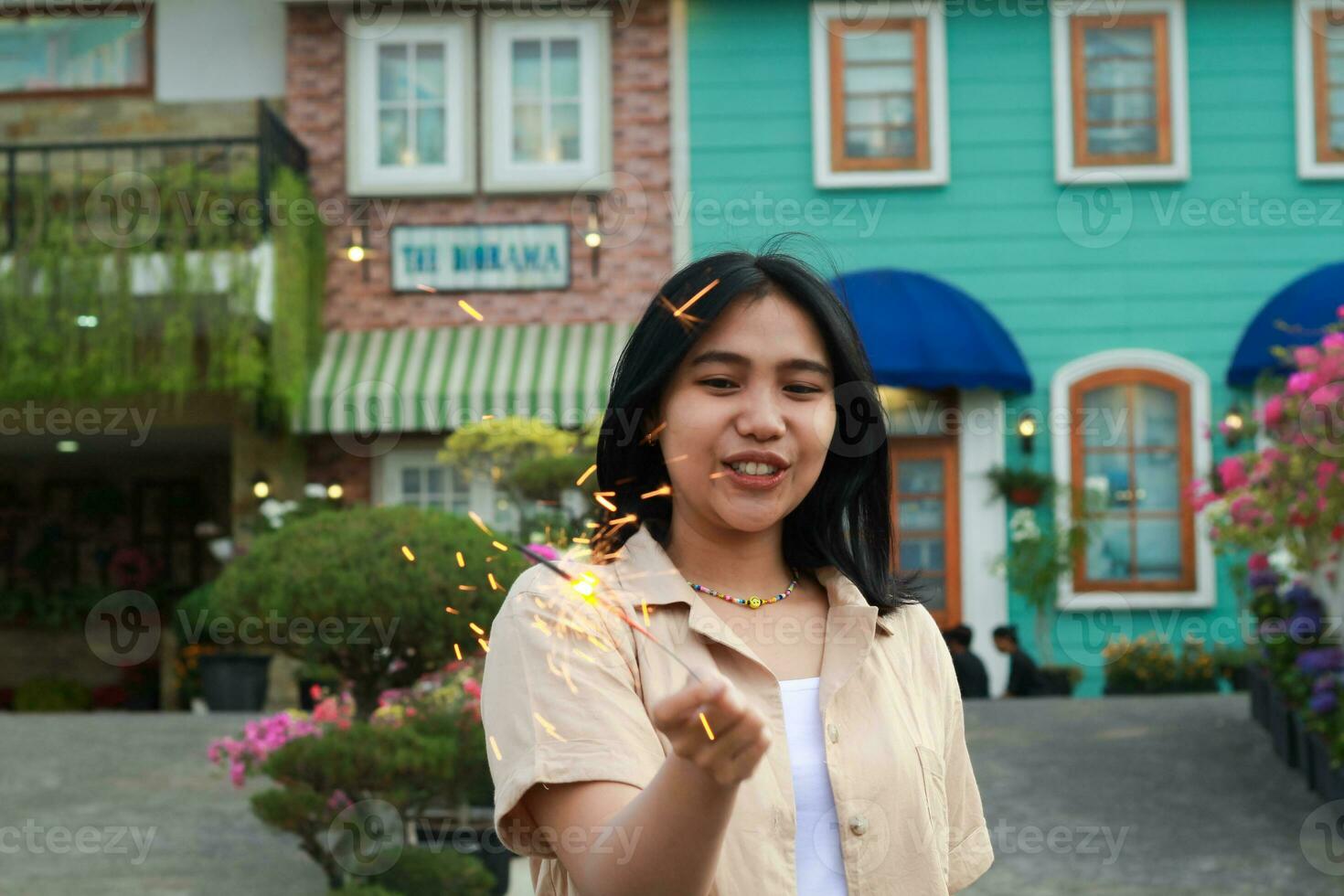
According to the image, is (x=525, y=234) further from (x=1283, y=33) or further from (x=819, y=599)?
(x=819, y=599)

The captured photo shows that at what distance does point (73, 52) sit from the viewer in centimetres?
1312

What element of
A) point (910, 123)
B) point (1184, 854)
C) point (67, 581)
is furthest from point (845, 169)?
point (67, 581)

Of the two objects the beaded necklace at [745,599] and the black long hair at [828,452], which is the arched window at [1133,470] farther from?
the beaded necklace at [745,599]

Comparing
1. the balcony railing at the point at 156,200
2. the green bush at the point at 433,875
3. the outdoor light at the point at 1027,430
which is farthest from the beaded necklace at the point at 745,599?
the outdoor light at the point at 1027,430

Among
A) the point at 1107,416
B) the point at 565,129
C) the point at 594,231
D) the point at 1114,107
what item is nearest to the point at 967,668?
the point at 1107,416

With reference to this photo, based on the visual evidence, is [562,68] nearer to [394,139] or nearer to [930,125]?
[394,139]

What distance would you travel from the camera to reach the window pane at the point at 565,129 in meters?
12.6

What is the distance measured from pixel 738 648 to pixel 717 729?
454 millimetres

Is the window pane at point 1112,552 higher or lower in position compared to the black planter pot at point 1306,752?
higher

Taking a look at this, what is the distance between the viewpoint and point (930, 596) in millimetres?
2701

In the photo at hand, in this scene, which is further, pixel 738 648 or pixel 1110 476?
pixel 1110 476

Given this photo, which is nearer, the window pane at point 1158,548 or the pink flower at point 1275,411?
the pink flower at point 1275,411

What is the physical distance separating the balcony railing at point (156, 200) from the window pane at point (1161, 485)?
687 centimetres

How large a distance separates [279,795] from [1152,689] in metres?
7.70
